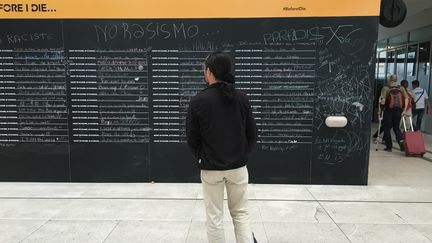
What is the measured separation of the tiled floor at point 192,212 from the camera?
4.20 metres

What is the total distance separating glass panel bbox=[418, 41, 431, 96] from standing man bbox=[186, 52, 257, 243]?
1195 centimetres

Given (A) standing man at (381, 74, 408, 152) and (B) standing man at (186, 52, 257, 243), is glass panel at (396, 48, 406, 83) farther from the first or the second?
(B) standing man at (186, 52, 257, 243)

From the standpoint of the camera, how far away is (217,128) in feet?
10.3

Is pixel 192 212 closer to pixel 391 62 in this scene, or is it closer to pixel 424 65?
pixel 424 65

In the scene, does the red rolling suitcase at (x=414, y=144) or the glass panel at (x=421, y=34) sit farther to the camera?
the glass panel at (x=421, y=34)

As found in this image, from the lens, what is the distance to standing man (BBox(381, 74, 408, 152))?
9.04 metres

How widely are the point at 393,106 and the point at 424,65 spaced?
5.45 meters

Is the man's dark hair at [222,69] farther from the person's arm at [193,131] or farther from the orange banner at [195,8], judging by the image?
the orange banner at [195,8]

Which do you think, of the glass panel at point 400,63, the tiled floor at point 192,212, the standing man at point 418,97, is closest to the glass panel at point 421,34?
the glass panel at point 400,63

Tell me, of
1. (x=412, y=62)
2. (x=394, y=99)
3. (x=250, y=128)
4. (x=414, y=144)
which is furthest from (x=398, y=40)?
(x=250, y=128)

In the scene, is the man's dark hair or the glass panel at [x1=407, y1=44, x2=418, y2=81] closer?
the man's dark hair

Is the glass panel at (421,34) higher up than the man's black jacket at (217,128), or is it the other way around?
the glass panel at (421,34)

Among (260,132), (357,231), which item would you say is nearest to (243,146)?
(357,231)

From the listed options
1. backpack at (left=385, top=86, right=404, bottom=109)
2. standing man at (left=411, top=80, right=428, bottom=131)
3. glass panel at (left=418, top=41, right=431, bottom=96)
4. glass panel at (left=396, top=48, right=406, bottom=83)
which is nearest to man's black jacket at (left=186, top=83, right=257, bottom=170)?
backpack at (left=385, top=86, right=404, bottom=109)
